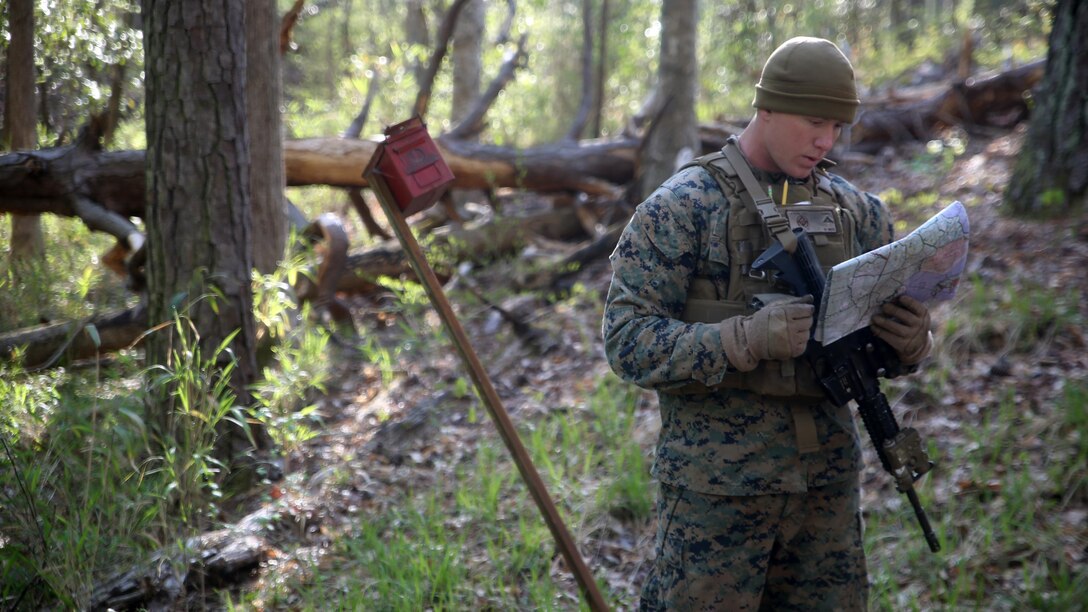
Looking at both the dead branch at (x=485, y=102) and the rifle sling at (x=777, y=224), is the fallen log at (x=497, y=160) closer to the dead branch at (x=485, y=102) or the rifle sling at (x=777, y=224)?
the dead branch at (x=485, y=102)

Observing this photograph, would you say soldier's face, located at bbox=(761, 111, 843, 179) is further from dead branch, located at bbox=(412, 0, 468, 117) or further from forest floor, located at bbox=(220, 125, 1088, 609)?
dead branch, located at bbox=(412, 0, 468, 117)

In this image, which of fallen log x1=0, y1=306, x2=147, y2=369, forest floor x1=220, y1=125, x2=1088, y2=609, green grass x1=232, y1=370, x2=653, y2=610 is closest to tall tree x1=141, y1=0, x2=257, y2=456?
fallen log x1=0, y1=306, x2=147, y2=369

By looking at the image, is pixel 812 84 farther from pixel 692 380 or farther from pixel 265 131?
pixel 265 131

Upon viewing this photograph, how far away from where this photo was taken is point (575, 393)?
538 centimetres

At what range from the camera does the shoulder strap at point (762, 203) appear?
2143 millimetres

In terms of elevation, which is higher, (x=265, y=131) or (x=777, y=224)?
(x=265, y=131)

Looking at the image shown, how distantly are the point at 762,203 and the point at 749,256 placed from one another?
0.50ft

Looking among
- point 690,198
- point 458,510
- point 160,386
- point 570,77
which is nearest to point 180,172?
point 160,386

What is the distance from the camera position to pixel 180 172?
392 centimetres

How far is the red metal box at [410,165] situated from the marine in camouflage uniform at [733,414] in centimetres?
68

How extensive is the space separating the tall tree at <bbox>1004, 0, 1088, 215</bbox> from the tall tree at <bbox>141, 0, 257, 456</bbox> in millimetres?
5246

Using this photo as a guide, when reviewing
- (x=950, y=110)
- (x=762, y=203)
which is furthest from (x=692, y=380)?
(x=950, y=110)

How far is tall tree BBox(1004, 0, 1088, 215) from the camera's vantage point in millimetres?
5246

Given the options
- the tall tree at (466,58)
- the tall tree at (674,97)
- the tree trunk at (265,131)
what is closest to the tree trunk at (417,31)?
the tall tree at (466,58)
